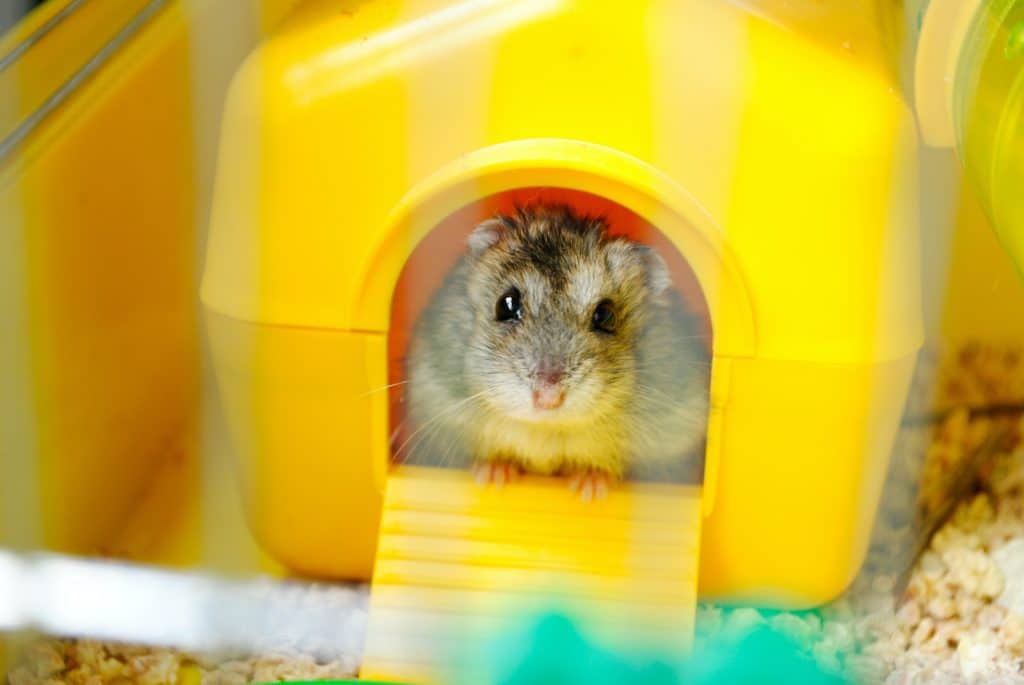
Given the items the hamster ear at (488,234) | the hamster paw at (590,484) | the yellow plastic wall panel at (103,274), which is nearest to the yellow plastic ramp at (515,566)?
the hamster paw at (590,484)

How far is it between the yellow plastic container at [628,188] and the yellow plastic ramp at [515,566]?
0.08 metres

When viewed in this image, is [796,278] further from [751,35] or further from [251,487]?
[251,487]

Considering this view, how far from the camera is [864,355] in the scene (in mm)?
1410

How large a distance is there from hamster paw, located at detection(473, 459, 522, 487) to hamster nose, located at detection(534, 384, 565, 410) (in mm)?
137

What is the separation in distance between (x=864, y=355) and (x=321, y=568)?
2.63ft

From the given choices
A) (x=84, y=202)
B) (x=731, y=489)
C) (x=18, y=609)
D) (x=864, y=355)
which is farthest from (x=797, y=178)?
(x=18, y=609)

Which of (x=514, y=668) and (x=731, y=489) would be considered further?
(x=731, y=489)

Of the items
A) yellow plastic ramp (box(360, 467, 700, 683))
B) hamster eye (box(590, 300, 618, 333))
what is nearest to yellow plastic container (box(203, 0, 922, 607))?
yellow plastic ramp (box(360, 467, 700, 683))

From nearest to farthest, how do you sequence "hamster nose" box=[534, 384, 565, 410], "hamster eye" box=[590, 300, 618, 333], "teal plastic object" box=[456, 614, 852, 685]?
"teal plastic object" box=[456, 614, 852, 685] < "hamster nose" box=[534, 384, 565, 410] < "hamster eye" box=[590, 300, 618, 333]

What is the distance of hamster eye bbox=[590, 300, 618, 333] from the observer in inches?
62.8

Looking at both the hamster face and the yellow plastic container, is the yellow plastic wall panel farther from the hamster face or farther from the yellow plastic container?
the hamster face

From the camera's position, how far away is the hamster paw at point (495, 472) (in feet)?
5.15

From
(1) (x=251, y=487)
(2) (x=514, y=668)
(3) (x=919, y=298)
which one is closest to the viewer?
(2) (x=514, y=668)

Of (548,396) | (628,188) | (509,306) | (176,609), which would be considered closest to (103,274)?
(176,609)
